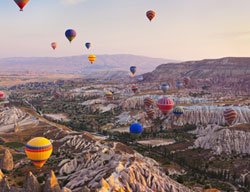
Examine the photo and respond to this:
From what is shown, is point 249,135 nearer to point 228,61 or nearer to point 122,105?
point 122,105

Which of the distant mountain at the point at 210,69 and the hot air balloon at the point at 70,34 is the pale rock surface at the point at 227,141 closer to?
the hot air balloon at the point at 70,34

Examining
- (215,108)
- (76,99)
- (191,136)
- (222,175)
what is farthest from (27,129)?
(76,99)

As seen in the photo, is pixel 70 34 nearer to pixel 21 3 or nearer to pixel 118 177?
pixel 21 3

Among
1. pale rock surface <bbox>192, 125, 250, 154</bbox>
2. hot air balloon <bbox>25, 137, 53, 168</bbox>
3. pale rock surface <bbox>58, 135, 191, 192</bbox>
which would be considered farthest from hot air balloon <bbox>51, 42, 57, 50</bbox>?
pale rock surface <bbox>58, 135, 191, 192</bbox>

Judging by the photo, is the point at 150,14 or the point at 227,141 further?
the point at 150,14

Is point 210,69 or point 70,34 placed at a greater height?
point 70,34

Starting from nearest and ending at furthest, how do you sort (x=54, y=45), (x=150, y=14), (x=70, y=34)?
(x=150, y=14) < (x=70, y=34) < (x=54, y=45)

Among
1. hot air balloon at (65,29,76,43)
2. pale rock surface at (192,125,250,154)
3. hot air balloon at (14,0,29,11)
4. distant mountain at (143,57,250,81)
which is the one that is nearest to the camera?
hot air balloon at (14,0,29,11)

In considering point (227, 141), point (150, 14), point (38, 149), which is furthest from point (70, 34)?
point (227, 141)

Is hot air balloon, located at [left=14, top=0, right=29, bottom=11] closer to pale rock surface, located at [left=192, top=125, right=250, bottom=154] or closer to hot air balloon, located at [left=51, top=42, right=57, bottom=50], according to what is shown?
pale rock surface, located at [left=192, top=125, right=250, bottom=154]
